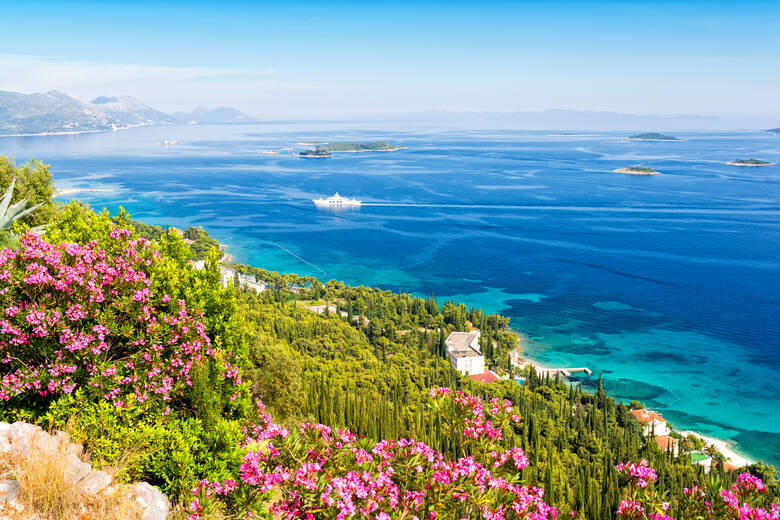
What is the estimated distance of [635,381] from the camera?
112 feet

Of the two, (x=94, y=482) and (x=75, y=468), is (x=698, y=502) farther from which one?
(x=75, y=468)

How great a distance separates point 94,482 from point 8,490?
0.81 meters

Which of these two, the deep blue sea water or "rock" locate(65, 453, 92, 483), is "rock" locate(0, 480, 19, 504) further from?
the deep blue sea water

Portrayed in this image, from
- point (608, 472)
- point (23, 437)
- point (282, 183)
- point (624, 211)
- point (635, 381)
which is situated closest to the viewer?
point (23, 437)

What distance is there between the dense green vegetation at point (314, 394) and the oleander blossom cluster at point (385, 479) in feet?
3.11

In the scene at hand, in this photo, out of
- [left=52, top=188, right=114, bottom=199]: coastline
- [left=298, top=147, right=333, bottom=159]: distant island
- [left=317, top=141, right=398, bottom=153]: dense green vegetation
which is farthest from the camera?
[left=317, top=141, right=398, bottom=153]: dense green vegetation

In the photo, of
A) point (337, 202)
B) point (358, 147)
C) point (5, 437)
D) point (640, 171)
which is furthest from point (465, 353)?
point (358, 147)

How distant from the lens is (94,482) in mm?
6109

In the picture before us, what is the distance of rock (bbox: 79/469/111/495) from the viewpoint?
6000 mm

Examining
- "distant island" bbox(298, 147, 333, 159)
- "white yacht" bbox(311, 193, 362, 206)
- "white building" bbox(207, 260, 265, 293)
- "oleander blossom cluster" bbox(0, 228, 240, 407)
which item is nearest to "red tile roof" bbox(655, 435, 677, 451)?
"oleander blossom cluster" bbox(0, 228, 240, 407)

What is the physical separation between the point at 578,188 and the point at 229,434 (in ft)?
324

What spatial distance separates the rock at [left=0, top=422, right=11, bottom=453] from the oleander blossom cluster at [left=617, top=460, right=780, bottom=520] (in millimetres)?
6929

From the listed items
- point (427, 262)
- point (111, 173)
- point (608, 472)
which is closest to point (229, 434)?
point (608, 472)

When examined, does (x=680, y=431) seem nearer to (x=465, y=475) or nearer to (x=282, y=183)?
(x=465, y=475)
